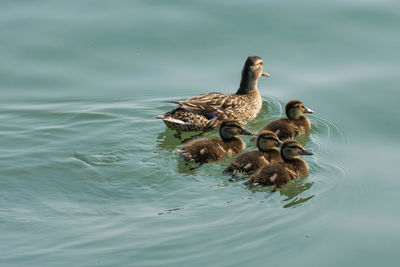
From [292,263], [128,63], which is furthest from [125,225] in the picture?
[128,63]

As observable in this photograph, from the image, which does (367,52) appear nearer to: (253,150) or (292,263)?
(253,150)

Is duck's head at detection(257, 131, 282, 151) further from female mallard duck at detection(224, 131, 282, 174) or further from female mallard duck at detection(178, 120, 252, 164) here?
female mallard duck at detection(178, 120, 252, 164)

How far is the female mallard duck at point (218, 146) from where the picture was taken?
6805 mm

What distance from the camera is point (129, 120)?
25.1 ft

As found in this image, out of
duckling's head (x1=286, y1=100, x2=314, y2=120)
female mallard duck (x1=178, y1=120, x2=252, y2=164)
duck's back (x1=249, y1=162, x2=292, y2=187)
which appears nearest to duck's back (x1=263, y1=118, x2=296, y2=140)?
duckling's head (x1=286, y1=100, x2=314, y2=120)

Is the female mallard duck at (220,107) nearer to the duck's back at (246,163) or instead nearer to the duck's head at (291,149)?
the duck's back at (246,163)

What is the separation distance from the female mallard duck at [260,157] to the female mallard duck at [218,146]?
12.9 inches

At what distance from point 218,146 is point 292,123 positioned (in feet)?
3.52

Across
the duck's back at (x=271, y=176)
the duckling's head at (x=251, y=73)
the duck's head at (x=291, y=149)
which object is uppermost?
the duckling's head at (x=251, y=73)

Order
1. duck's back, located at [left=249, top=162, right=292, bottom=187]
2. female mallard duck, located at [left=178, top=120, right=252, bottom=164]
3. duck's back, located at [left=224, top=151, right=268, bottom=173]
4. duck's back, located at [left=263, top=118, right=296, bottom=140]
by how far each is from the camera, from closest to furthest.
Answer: duck's back, located at [left=249, top=162, right=292, bottom=187] → duck's back, located at [left=224, top=151, right=268, bottom=173] → female mallard duck, located at [left=178, top=120, right=252, bottom=164] → duck's back, located at [left=263, top=118, right=296, bottom=140]

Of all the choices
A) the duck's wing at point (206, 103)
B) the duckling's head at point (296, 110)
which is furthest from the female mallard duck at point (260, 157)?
the duck's wing at point (206, 103)

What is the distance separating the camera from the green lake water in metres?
5.36

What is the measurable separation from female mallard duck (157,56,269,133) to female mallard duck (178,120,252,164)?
58 centimetres

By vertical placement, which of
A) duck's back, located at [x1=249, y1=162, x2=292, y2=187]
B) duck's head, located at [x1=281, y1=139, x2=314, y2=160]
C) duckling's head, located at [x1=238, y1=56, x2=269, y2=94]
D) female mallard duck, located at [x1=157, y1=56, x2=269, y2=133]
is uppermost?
duckling's head, located at [x1=238, y1=56, x2=269, y2=94]
